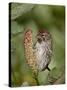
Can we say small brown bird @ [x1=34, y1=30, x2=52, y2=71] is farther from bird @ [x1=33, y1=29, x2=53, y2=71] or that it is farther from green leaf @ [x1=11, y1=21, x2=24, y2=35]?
green leaf @ [x1=11, y1=21, x2=24, y2=35]

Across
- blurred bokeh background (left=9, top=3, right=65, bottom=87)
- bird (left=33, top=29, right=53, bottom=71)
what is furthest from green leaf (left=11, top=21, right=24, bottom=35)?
bird (left=33, top=29, right=53, bottom=71)

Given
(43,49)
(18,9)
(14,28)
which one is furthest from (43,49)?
(18,9)

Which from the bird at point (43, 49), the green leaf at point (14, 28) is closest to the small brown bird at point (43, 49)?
the bird at point (43, 49)

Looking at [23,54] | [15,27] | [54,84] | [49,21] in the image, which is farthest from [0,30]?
[54,84]

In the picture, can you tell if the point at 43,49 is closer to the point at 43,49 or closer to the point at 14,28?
the point at 43,49

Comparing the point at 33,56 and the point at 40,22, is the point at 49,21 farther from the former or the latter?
the point at 33,56

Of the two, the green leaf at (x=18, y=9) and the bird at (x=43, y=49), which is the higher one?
the green leaf at (x=18, y=9)

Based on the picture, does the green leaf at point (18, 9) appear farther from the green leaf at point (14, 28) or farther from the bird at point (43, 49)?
the bird at point (43, 49)
